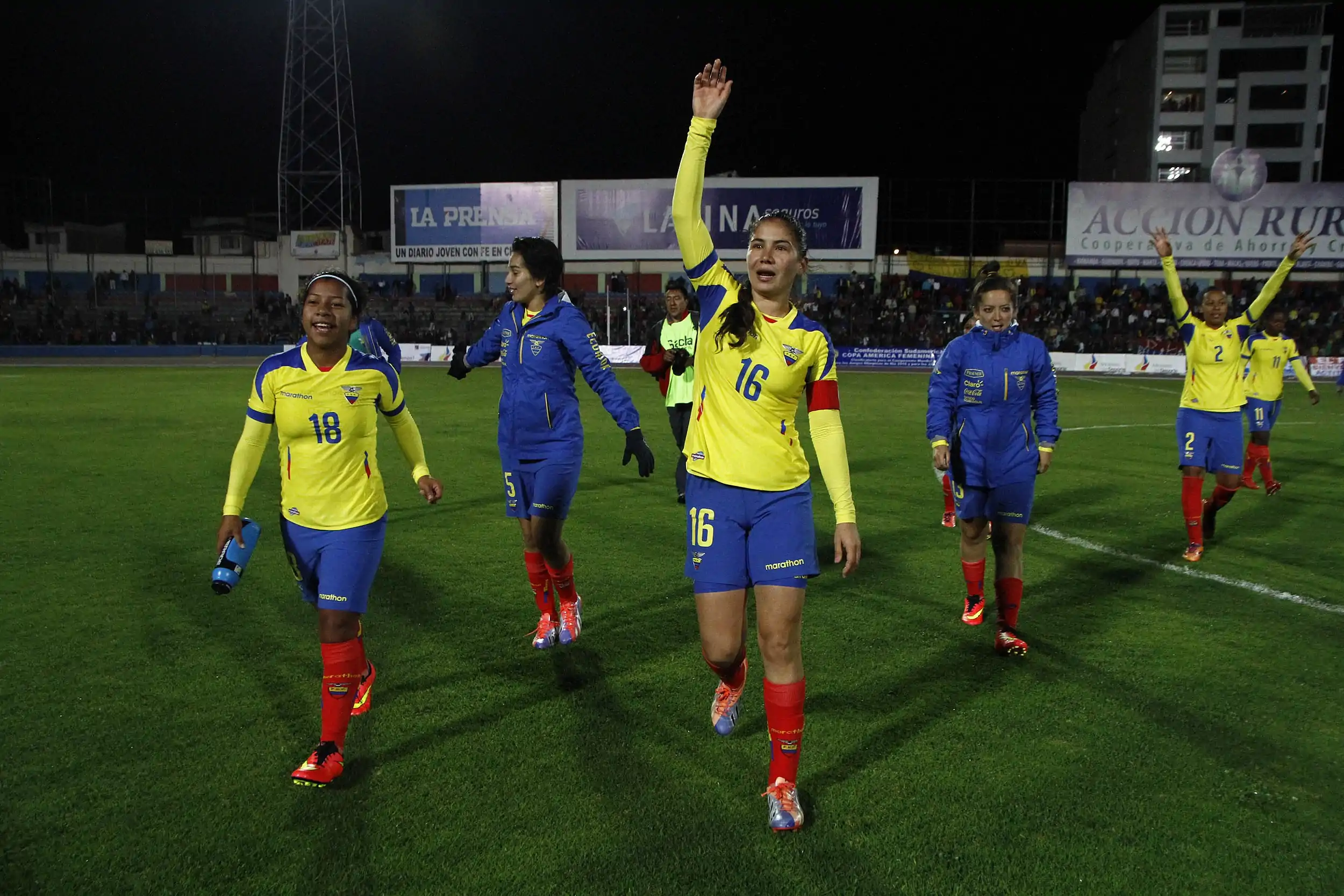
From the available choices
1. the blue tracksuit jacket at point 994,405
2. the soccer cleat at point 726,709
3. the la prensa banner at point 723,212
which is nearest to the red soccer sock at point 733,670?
the soccer cleat at point 726,709

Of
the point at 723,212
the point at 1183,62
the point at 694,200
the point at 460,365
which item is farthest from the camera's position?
the point at 1183,62

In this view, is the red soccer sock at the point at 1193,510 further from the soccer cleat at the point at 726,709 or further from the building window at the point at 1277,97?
the building window at the point at 1277,97

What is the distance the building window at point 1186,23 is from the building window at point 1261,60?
269 cm

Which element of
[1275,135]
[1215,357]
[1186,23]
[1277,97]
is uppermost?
[1186,23]

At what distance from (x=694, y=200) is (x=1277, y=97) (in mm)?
85525

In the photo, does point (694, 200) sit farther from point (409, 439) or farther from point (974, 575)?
point (974, 575)

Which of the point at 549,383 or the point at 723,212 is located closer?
the point at 549,383

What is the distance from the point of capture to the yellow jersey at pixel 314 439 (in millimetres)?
3984

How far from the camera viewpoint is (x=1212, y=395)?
8109 mm

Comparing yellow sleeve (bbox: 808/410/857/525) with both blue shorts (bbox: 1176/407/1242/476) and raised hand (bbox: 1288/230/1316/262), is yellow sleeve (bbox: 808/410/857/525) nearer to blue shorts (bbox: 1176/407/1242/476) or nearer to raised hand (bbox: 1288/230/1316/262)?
blue shorts (bbox: 1176/407/1242/476)

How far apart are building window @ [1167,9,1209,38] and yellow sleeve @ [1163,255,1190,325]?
259ft

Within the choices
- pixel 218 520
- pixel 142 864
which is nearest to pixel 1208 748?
pixel 142 864

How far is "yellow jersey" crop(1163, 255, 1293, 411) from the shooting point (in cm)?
806

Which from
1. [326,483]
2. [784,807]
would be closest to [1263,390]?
[784,807]
